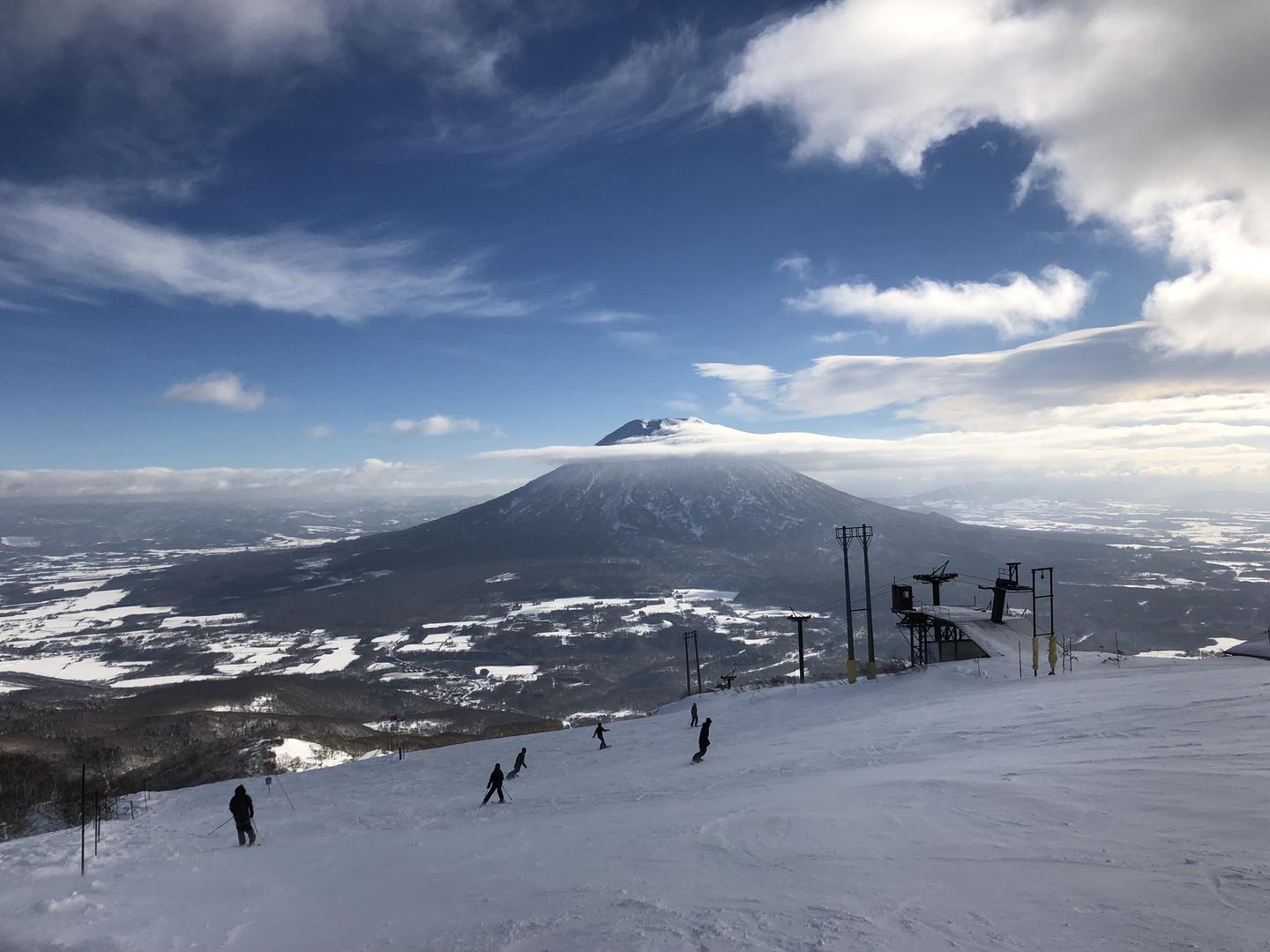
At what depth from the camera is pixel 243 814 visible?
54.0 feet

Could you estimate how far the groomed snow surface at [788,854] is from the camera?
6660 millimetres

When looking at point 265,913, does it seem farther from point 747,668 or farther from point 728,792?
point 747,668

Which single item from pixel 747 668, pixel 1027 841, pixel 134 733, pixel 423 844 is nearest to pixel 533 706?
pixel 747 668

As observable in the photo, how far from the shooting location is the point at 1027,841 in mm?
8227

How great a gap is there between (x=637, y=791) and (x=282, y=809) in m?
11.9

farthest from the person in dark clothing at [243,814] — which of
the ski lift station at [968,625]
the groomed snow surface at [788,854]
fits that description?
the ski lift station at [968,625]

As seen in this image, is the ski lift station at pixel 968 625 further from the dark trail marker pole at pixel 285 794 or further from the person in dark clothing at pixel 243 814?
the person in dark clothing at pixel 243 814

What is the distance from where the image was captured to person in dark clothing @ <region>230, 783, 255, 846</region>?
1642 cm

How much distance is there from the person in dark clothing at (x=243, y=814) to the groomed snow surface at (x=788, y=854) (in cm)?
43

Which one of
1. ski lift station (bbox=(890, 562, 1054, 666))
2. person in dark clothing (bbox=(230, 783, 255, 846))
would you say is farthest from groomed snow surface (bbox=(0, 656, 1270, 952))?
ski lift station (bbox=(890, 562, 1054, 666))

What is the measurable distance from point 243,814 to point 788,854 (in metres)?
14.0

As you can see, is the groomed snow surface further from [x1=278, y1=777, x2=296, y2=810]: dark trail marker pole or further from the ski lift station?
the ski lift station

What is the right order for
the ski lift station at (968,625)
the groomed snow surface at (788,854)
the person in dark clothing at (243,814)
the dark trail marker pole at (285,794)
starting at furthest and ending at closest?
Result: the ski lift station at (968,625) → the dark trail marker pole at (285,794) → the person in dark clothing at (243,814) → the groomed snow surface at (788,854)

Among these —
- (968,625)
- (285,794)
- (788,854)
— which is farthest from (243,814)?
(968,625)
